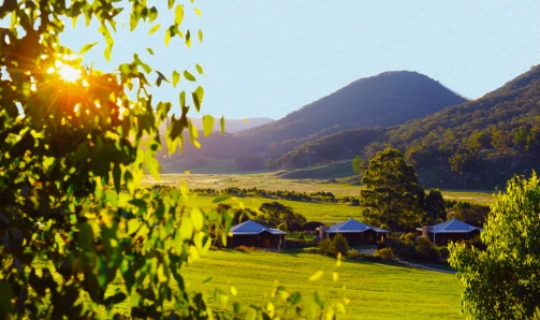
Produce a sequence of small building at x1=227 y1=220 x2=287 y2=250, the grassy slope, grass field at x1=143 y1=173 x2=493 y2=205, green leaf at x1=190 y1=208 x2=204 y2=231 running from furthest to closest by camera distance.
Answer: grass field at x1=143 y1=173 x2=493 y2=205, small building at x1=227 y1=220 x2=287 y2=250, the grassy slope, green leaf at x1=190 y1=208 x2=204 y2=231

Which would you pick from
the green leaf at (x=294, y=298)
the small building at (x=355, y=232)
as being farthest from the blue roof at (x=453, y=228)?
the green leaf at (x=294, y=298)

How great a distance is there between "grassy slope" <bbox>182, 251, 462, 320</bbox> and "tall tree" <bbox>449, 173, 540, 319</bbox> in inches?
209

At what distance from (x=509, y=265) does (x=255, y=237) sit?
133 feet

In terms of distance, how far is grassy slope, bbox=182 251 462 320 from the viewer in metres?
24.3

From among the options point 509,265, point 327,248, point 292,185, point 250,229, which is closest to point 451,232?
point 327,248

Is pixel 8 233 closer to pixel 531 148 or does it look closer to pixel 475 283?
pixel 475 283

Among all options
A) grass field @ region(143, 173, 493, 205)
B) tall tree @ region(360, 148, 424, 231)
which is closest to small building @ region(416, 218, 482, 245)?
tall tree @ region(360, 148, 424, 231)

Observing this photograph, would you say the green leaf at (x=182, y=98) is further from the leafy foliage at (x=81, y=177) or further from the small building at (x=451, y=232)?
the small building at (x=451, y=232)

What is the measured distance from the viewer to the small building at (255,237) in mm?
54062

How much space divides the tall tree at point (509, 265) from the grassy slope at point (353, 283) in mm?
5301

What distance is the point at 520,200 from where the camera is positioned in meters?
15.7

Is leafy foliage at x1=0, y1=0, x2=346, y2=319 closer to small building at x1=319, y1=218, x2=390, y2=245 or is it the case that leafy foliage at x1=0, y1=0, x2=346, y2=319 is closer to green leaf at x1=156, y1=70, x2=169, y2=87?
green leaf at x1=156, y1=70, x2=169, y2=87

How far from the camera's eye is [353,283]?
3309 centimetres

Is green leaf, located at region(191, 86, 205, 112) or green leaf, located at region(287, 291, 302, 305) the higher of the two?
green leaf, located at region(191, 86, 205, 112)
